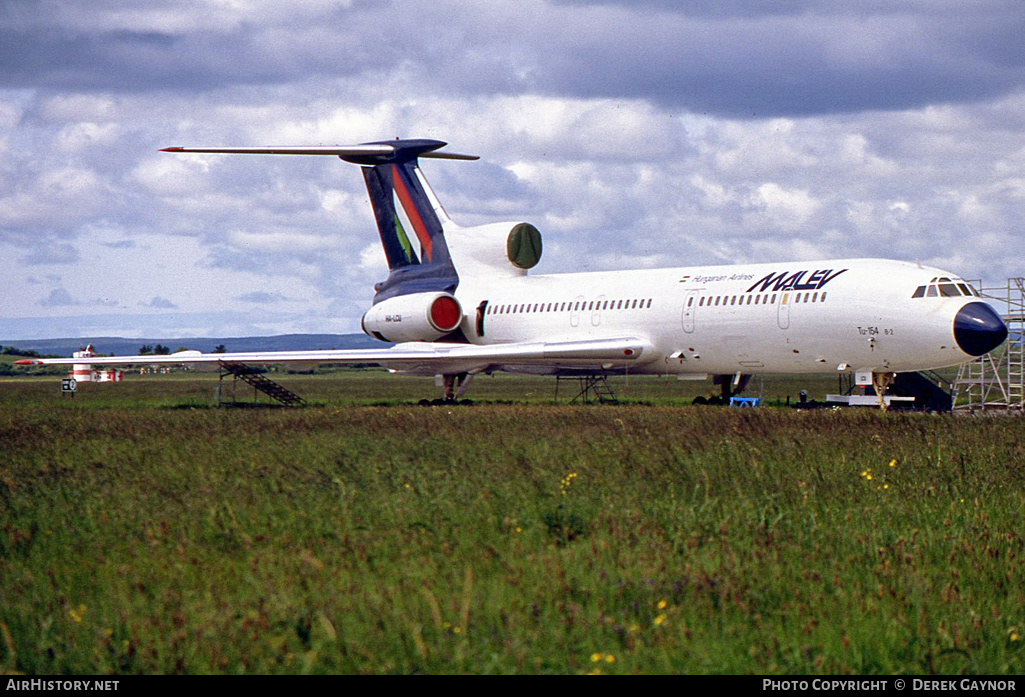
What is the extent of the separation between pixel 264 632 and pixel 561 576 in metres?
1.85

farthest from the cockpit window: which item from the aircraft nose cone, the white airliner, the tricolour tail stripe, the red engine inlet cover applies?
the tricolour tail stripe

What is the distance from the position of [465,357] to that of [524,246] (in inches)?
219

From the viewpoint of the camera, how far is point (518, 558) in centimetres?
724

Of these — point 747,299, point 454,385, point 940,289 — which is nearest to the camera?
point 940,289

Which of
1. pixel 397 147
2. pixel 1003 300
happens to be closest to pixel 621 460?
pixel 1003 300

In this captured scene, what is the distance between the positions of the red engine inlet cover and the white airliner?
0.14 feet

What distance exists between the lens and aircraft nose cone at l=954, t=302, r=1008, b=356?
70.0ft

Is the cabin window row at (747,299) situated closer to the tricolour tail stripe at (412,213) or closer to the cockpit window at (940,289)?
the cockpit window at (940,289)

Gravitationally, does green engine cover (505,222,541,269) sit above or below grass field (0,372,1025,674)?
above

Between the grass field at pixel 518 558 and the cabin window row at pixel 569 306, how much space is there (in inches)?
580

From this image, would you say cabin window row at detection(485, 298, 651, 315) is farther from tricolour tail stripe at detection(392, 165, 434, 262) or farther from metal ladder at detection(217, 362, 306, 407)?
metal ladder at detection(217, 362, 306, 407)

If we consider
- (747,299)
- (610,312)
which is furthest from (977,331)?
(610,312)

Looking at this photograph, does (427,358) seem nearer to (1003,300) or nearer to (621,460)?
(1003,300)

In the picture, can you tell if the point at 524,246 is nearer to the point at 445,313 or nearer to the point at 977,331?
the point at 445,313
